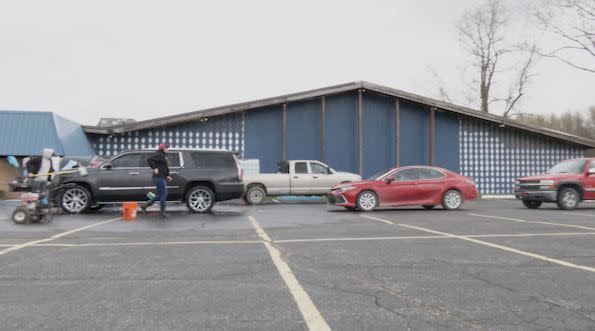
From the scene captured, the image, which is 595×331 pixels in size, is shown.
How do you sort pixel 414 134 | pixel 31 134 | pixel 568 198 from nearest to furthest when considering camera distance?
pixel 568 198
pixel 31 134
pixel 414 134

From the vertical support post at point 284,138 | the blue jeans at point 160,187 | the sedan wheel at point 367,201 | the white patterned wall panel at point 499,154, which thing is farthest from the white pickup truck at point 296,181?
the white patterned wall panel at point 499,154

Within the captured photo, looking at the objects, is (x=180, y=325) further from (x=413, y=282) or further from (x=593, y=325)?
(x=593, y=325)

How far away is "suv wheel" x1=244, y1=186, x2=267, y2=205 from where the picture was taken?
19203 mm

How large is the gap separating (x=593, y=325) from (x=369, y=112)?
71.8 feet

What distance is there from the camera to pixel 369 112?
25000 mm

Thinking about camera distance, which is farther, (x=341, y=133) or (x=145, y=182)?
(x=341, y=133)

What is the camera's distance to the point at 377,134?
25.0 m

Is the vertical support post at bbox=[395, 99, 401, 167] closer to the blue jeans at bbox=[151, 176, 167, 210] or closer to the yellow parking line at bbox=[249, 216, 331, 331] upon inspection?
the blue jeans at bbox=[151, 176, 167, 210]

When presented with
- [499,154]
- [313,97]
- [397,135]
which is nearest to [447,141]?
[397,135]

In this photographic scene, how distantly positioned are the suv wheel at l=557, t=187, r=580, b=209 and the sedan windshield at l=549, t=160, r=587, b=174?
73 centimetres

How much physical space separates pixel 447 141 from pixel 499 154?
295cm

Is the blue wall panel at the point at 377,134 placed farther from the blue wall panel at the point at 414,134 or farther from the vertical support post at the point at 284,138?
the vertical support post at the point at 284,138

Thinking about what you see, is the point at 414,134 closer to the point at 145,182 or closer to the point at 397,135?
the point at 397,135

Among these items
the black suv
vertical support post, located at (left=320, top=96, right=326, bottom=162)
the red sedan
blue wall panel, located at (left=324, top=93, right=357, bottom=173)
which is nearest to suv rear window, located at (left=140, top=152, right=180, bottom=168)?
the black suv
